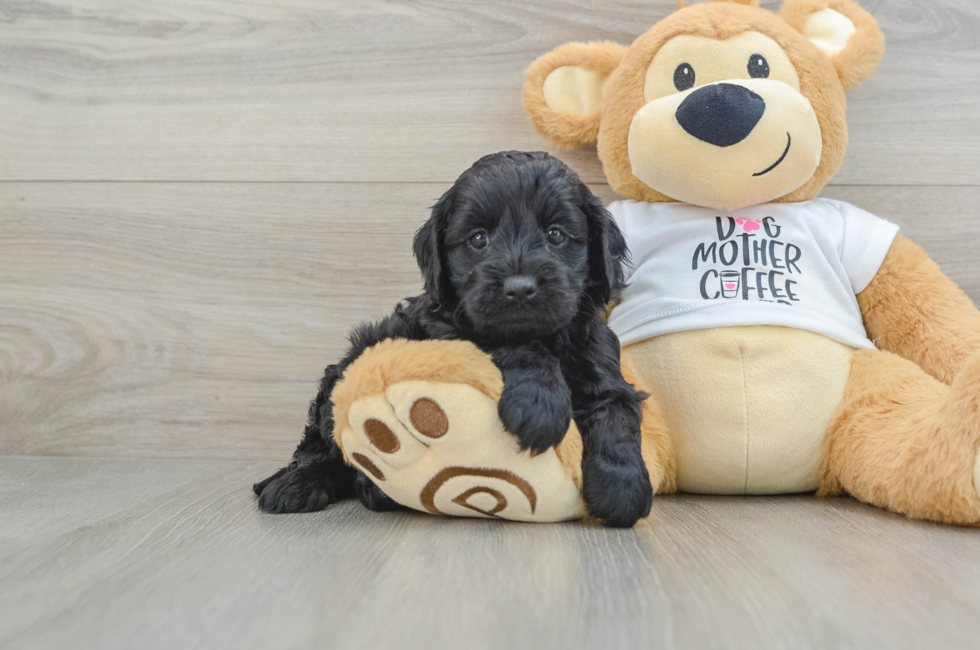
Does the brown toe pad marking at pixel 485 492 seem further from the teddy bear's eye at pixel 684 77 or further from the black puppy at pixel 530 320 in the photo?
the teddy bear's eye at pixel 684 77

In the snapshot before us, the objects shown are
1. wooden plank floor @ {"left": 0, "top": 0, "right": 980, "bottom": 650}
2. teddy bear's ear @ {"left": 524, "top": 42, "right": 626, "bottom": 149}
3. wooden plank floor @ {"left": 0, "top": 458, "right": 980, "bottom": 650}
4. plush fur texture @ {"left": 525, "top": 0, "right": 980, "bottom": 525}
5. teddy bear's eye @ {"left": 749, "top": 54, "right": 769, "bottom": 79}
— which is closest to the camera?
wooden plank floor @ {"left": 0, "top": 458, "right": 980, "bottom": 650}

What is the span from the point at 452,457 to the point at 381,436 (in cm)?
10

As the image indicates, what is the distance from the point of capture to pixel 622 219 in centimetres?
134

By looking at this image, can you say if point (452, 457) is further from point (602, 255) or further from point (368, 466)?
point (602, 255)

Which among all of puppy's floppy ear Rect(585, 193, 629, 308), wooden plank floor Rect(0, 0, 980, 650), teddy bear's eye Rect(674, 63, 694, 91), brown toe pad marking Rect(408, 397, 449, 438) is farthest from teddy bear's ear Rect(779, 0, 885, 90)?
brown toe pad marking Rect(408, 397, 449, 438)

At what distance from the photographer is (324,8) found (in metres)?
1.57

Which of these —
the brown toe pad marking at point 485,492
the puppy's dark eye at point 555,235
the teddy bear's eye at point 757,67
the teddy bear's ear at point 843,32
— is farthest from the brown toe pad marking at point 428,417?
the teddy bear's ear at point 843,32

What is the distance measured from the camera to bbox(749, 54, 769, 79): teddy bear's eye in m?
1.21

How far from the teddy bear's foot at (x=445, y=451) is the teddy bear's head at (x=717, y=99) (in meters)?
0.54

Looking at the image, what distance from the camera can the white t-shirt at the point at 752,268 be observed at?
119 cm

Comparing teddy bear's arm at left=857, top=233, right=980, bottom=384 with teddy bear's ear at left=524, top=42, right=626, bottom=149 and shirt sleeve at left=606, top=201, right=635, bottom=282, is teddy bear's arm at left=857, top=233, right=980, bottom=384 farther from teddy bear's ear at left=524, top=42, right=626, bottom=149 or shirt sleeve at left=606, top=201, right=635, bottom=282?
teddy bear's ear at left=524, top=42, right=626, bottom=149

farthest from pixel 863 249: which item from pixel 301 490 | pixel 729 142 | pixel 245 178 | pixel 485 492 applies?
pixel 245 178

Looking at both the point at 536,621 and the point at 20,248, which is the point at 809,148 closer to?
the point at 536,621

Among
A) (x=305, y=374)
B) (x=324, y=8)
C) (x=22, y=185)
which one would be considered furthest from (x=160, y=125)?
(x=305, y=374)
